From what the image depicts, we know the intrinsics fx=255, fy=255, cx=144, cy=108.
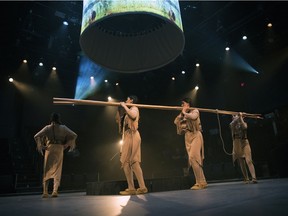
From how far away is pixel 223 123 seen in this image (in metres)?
14.6

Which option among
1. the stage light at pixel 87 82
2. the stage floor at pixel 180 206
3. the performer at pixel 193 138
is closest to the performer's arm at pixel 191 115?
the performer at pixel 193 138

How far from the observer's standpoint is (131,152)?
4504 millimetres

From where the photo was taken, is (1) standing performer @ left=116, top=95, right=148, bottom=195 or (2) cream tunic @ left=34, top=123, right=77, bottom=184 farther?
(2) cream tunic @ left=34, top=123, right=77, bottom=184

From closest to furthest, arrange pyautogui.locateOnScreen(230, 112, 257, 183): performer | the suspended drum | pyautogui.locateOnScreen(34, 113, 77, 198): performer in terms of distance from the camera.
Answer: the suspended drum → pyautogui.locateOnScreen(34, 113, 77, 198): performer → pyautogui.locateOnScreen(230, 112, 257, 183): performer

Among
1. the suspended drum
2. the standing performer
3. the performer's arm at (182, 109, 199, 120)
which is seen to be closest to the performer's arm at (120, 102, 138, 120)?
the standing performer

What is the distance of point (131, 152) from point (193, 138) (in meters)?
1.40

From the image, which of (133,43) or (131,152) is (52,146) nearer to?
(131,152)

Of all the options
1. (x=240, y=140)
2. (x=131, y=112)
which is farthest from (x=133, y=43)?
(x=240, y=140)

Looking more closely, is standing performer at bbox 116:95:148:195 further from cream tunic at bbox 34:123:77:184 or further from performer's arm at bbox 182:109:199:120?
cream tunic at bbox 34:123:77:184

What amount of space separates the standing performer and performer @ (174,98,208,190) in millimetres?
1157

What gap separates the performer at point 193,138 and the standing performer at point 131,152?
1157 mm

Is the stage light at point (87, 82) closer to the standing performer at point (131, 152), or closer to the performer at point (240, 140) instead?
the performer at point (240, 140)

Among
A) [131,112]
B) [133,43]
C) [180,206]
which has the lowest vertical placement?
[180,206]

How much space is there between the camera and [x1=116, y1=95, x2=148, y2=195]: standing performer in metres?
4.37
